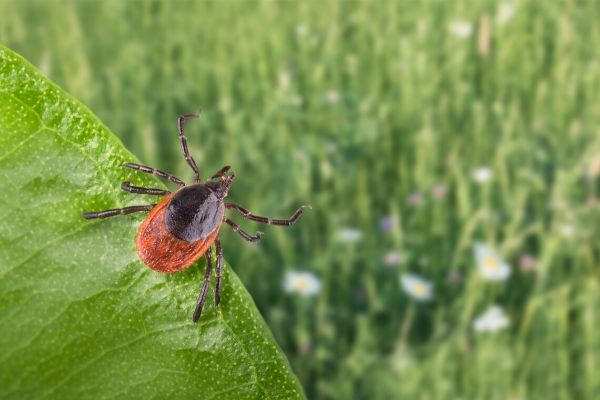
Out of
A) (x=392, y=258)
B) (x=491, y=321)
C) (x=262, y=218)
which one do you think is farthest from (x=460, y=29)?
(x=262, y=218)

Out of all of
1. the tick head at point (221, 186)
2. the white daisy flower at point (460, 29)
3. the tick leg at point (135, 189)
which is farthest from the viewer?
the white daisy flower at point (460, 29)

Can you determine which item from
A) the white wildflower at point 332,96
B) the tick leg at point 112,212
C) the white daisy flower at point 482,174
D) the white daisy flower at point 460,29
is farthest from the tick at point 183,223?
the white daisy flower at point 460,29

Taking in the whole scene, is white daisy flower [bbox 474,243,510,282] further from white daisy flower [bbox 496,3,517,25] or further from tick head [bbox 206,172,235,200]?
tick head [bbox 206,172,235,200]

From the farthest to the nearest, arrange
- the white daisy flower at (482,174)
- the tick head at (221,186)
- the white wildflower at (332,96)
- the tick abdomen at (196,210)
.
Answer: the white wildflower at (332,96)
the white daisy flower at (482,174)
the tick head at (221,186)
the tick abdomen at (196,210)

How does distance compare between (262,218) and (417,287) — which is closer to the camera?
(262,218)

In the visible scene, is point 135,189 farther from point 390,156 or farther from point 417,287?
point 390,156

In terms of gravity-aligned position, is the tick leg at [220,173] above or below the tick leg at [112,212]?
above

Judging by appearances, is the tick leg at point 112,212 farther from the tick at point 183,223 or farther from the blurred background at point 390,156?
the blurred background at point 390,156
